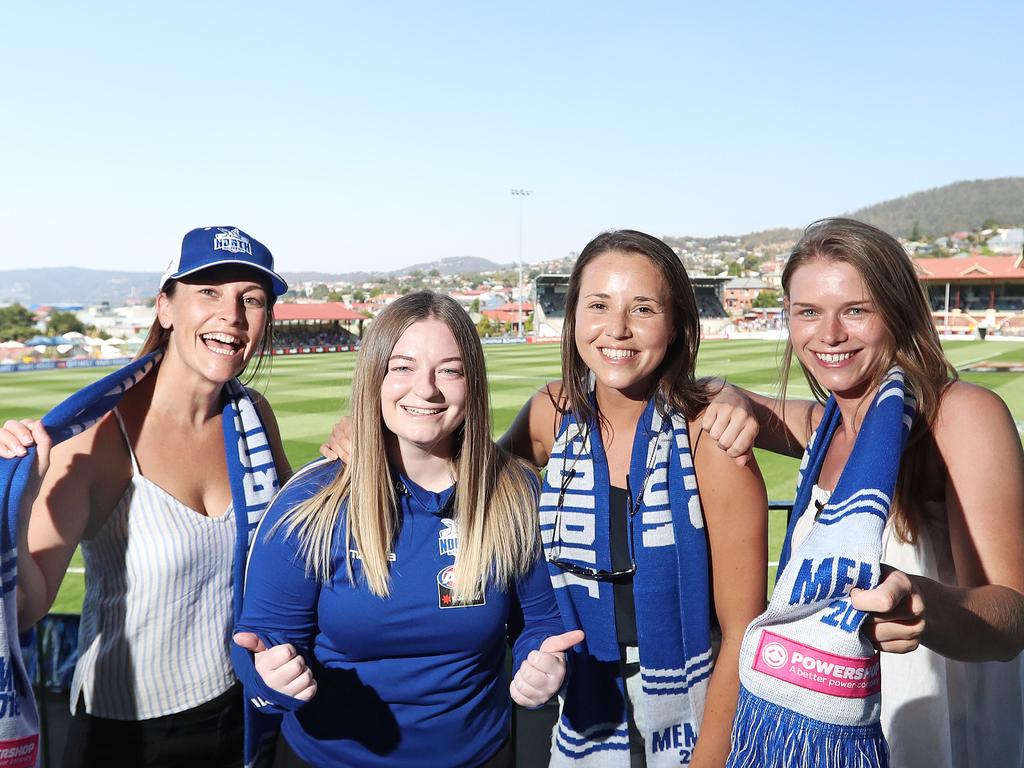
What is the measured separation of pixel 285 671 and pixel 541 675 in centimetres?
59

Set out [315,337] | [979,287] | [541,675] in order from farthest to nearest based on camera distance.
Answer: [979,287] → [315,337] → [541,675]

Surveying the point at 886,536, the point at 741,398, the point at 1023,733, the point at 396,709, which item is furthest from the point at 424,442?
the point at 1023,733

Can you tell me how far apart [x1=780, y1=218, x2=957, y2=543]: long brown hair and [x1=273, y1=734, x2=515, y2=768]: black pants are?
3.98ft

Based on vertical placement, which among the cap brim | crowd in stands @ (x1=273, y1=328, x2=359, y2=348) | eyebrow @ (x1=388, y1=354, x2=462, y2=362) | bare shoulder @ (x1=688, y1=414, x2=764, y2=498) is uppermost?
the cap brim

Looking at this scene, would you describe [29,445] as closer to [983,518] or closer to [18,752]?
[18,752]

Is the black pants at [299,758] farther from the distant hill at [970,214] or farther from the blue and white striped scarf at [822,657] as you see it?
the distant hill at [970,214]

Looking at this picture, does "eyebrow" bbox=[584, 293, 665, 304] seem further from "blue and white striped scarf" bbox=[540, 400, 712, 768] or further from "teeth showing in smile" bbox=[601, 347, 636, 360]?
"blue and white striped scarf" bbox=[540, 400, 712, 768]

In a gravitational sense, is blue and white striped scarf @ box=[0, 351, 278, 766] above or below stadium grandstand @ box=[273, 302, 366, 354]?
above

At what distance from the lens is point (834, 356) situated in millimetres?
2312

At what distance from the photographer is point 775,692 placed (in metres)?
1.62

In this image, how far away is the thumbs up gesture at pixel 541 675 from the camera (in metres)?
1.90

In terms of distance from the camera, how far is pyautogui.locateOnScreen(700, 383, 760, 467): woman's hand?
7.25 ft

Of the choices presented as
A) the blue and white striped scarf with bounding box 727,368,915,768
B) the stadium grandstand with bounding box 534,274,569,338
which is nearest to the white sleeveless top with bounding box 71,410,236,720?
the blue and white striped scarf with bounding box 727,368,915,768

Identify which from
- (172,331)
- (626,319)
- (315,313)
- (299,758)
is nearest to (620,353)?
(626,319)
